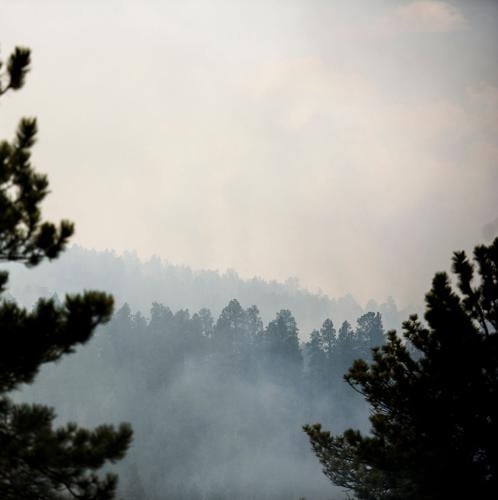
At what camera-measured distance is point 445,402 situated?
9.31 m

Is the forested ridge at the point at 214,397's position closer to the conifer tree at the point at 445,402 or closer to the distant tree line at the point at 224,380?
the distant tree line at the point at 224,380

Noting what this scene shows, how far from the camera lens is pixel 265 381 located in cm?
9344

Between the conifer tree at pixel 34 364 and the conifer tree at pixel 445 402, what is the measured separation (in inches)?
248

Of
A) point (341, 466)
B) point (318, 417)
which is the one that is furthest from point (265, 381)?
point (341, 466)

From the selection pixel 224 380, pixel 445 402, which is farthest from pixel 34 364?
pixel 224 380

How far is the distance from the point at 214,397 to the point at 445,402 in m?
82.2

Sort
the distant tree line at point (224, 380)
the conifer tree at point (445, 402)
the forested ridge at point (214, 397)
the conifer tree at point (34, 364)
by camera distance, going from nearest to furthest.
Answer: the conifer tree at point (34, 364), the conifer tree at point (445, 402), the forested ridge at point (214, 397), the distant tree line at point (224, 380)

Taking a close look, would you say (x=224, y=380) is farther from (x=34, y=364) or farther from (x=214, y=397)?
(x=34, y=364)

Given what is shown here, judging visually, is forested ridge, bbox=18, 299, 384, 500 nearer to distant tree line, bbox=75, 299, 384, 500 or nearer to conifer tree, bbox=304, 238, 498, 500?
distant tree line, bbox=75, 299, 384, 500

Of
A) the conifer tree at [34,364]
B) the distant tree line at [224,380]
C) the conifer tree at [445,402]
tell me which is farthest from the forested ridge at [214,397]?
the conifer tree at [34,364]

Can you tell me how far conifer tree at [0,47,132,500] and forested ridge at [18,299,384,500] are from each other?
202 ft

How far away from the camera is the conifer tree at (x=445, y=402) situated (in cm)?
891

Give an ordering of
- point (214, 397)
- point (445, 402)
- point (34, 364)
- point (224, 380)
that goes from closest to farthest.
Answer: point (34, 364)
point (445, 402)
point (214, 397)
point (224, 380)

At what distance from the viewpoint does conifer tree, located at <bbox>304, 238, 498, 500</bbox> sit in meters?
8.91
